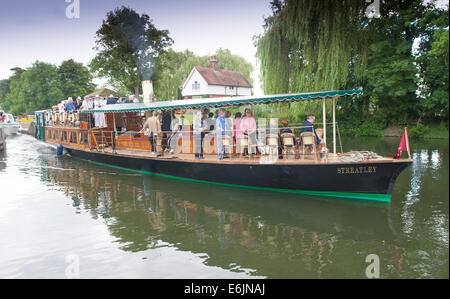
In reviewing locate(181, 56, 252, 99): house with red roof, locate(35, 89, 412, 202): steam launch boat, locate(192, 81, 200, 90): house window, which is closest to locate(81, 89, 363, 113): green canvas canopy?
locate(35, 89, 412, 202): steam launch boat

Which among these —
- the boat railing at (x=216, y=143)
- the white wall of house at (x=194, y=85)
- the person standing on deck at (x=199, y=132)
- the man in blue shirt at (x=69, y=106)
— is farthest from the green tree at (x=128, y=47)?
the person standing on deck at (x=199, y=132)

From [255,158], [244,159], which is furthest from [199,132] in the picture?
[255,158]

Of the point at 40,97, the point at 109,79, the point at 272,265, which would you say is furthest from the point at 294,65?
the point at 40,97

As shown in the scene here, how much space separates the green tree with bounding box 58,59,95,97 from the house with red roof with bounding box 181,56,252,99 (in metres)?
15.9

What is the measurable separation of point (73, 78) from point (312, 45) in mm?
45657

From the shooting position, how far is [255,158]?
417 inches

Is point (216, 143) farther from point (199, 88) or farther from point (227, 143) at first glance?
point (199, 88)

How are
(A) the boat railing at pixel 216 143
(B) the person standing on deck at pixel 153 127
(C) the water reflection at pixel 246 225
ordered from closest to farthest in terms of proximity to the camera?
(C) the water reflection at pixel 246 225 < (A) the boat railing at pixel 216 143 < (B) the person standing on deck at pixel 153 127

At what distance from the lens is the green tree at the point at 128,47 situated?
41.8m

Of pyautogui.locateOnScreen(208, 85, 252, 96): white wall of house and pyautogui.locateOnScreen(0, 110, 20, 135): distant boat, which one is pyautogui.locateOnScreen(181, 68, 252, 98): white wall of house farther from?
pyautogui.locateOnScreen(0, 110, 20, 135): distant boat

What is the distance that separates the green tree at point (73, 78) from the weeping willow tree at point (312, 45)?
40.4 metres

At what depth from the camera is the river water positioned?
575cm

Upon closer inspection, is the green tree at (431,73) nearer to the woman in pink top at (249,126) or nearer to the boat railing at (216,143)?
the boat railing at (216,143)
